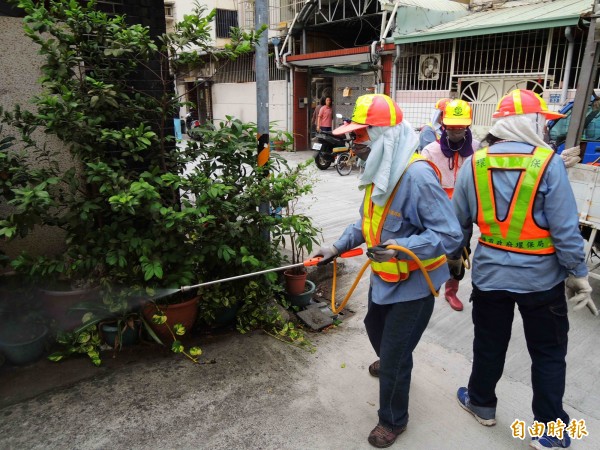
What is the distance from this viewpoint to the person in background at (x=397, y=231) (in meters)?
2.14

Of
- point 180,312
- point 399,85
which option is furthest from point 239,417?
point 399,85

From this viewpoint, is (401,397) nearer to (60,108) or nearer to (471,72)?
(60,108)

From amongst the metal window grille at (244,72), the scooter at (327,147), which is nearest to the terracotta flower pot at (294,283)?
the scooter at (327,147)

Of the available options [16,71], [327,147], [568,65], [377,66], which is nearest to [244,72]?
[377,66]

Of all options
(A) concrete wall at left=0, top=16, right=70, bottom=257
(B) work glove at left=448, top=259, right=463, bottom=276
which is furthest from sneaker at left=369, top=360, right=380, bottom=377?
(A) concrete wall at left=0, top=16, right=70, bottom=257

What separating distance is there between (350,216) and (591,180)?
147 inches

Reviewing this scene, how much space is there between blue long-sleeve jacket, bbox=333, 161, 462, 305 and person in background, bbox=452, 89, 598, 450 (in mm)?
307

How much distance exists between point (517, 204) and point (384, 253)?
750 millimetres

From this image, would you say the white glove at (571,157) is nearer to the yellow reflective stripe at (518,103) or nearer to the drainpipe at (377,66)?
the yellow reflective stripe at (518,103)

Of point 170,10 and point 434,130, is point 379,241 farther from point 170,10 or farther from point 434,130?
point 170,10

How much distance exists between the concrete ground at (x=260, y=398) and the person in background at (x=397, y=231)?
1.32 feet

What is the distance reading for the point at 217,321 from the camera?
11.8 feet

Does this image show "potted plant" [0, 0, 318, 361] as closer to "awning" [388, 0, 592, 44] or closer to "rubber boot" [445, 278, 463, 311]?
"rubber boot" [445, 278, 463, 311]

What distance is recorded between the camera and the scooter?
11.4 meters
